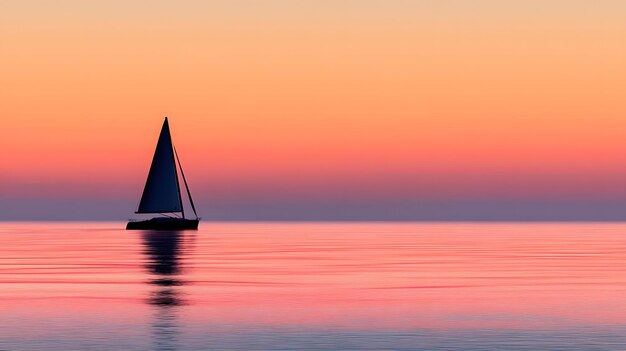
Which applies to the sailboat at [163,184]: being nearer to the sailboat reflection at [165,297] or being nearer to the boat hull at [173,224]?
the boat hull at [173,224]

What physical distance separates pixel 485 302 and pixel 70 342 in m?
22.5

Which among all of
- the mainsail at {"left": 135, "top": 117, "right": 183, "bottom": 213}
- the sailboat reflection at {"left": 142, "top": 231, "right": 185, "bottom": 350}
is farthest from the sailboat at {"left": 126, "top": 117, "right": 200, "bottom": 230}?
the sailboat reflection at {"left": 142, "top": 231, "right": 185, "bottom": 350}

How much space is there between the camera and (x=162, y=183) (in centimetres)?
18038

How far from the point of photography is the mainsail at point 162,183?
17925 cm

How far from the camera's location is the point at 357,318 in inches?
1875

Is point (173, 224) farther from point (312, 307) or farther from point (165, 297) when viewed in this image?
point (312, 307)

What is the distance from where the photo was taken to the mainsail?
17925 centimetres

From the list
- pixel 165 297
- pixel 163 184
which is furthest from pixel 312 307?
pixel 163 184

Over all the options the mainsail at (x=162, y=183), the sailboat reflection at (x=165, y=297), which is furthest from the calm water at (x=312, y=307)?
the mainsail at (x=162, y=183)

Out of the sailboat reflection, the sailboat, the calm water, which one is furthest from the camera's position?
the sailboat

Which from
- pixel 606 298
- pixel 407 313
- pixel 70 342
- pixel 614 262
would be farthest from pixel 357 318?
pixel 614 262

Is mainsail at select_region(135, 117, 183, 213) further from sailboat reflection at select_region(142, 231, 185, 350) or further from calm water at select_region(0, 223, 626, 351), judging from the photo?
calm water at select_region(0, 223, 626, 351)

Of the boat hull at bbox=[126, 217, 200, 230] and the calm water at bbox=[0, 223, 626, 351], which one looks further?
the boat hull at bbox=[126, 217, 200, 230]

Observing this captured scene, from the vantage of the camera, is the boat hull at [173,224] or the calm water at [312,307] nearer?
the calm water at [312,307]
